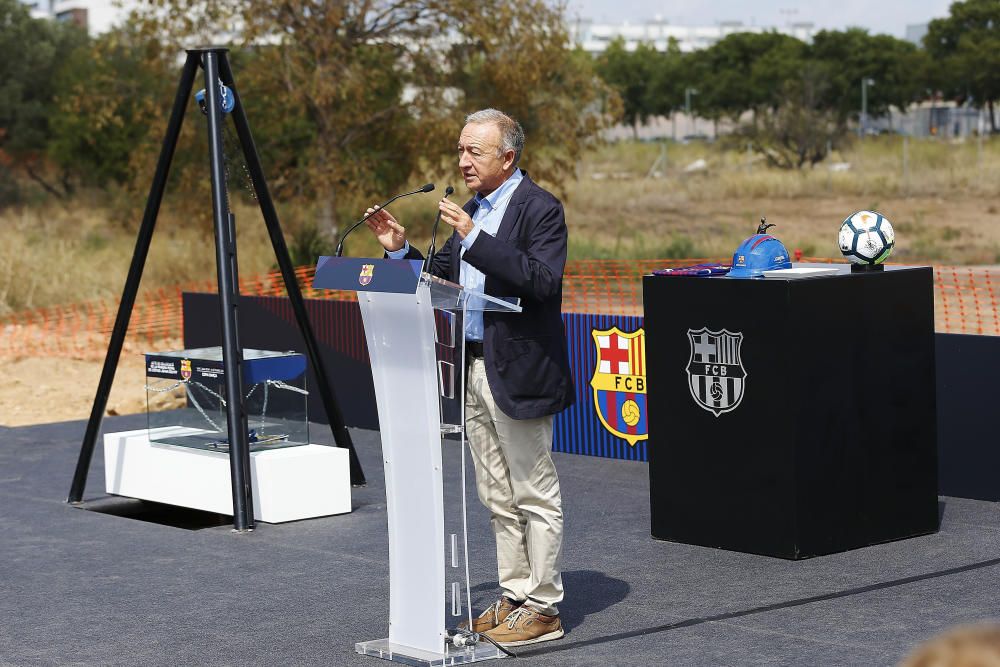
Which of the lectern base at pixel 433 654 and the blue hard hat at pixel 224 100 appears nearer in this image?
the lectern base at pixel 433 654

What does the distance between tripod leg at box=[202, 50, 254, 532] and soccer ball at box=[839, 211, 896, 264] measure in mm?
3257

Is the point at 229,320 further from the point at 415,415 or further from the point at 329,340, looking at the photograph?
the point at 329,340

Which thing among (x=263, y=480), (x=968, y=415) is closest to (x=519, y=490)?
(x=263, y=480)

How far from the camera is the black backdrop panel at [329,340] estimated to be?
39.0 ft

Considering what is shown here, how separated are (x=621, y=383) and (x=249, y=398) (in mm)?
2460

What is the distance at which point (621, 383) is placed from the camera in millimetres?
10000

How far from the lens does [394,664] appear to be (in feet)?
18.0

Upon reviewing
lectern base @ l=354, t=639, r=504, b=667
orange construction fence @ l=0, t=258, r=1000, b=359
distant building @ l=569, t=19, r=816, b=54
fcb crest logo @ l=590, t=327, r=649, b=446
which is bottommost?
orange construction fence @ l=0, t=258, r=1000, b=359

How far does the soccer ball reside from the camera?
7.12 metres

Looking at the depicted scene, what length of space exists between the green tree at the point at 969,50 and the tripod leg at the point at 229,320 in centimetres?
4991

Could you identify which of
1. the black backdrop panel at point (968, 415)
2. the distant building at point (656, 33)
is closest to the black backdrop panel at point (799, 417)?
the black backdrop panel at point (968, 415)

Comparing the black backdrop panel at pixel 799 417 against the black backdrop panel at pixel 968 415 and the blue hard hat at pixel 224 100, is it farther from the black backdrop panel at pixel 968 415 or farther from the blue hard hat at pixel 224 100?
the blue hard hat at pixel 224 100

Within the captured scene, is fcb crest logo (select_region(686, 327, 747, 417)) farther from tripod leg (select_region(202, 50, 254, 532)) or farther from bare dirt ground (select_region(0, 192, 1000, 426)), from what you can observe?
bare dirt ground (select_region(0, 192, 1000, 426))

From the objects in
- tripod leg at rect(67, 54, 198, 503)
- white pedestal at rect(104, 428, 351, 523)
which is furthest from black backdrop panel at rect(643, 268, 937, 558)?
tripod leg at rect(67, 54, 198, 503)
